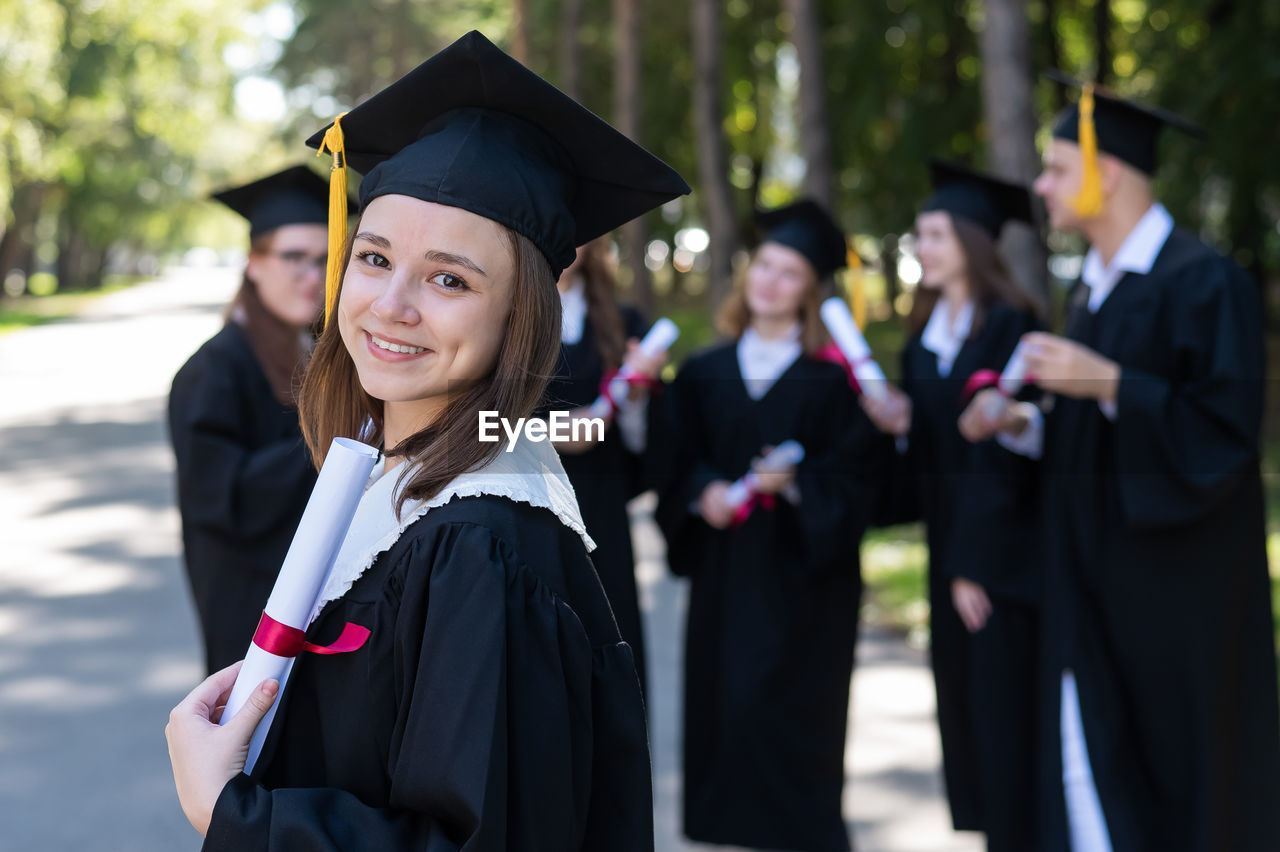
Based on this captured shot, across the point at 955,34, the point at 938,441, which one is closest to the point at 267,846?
the point at 938,441

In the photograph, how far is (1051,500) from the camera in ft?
12.3

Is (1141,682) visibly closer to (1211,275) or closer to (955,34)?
(1211,275)

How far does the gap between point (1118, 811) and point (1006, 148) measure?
5.03 m

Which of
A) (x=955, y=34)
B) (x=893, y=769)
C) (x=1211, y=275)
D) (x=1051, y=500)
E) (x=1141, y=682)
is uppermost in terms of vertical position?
(x=955, y=34)

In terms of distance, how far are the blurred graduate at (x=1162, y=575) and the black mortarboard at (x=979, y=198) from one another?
0.98 meters

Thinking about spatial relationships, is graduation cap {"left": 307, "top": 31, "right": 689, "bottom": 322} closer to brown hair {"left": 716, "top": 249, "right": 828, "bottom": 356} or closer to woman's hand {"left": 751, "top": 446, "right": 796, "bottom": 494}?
woman's hand {"left": 751, "top": 446, "right": 796, "bottom": 494}

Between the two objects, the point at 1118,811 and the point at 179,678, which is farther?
the point at 179,678

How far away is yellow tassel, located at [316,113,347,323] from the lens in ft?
6.11

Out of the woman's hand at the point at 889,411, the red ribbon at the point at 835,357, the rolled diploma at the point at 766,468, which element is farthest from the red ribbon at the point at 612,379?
the woman's hand at the point at 889,411

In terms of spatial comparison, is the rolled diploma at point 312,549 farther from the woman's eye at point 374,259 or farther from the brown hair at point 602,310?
the brown hair at point 602,310

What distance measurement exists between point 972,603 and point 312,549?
297cm

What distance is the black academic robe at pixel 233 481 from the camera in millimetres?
3523

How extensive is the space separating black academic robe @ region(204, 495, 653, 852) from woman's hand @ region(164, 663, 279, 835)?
0.11 feet

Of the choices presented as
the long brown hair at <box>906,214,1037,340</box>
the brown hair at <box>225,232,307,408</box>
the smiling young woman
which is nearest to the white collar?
the smiling young woman
